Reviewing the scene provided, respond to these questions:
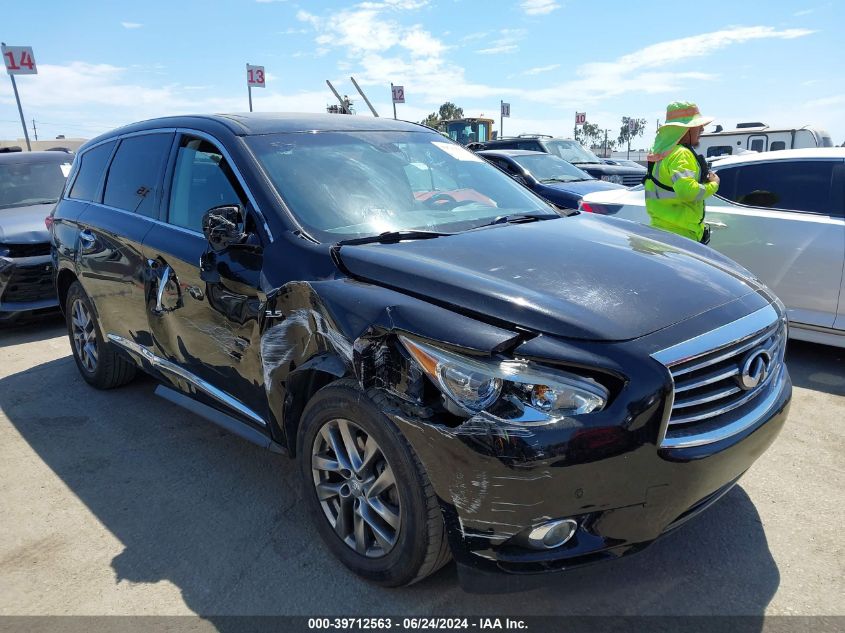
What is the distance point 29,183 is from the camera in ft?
26.5

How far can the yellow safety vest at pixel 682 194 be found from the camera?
4.70 m

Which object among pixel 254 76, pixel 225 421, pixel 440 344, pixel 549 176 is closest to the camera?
pixel 440 344

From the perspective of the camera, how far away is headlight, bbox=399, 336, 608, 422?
78.6 inches

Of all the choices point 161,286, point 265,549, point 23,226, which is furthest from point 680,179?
point 23,226

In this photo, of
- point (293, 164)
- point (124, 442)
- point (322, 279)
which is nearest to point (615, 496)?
point (322, 279)

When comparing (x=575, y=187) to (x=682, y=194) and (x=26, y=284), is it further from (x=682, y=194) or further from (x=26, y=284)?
(x=26, y=284)

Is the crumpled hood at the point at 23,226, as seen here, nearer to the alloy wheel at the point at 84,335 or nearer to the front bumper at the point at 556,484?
the alloy wheel at the point at 84,335

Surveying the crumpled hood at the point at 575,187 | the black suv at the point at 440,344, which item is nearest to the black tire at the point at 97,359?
the black suv at the point at 440,344

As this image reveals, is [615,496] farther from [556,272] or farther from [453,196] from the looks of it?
[453,196]

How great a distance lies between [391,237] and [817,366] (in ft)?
12.7

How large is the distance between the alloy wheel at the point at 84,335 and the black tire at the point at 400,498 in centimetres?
291

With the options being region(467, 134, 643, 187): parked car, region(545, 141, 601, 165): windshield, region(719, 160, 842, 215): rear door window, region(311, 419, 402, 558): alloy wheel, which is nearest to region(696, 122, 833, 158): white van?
region(467, 134, 643, 187): parked car

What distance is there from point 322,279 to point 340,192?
26.0 inches

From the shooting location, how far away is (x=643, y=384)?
200 cm
